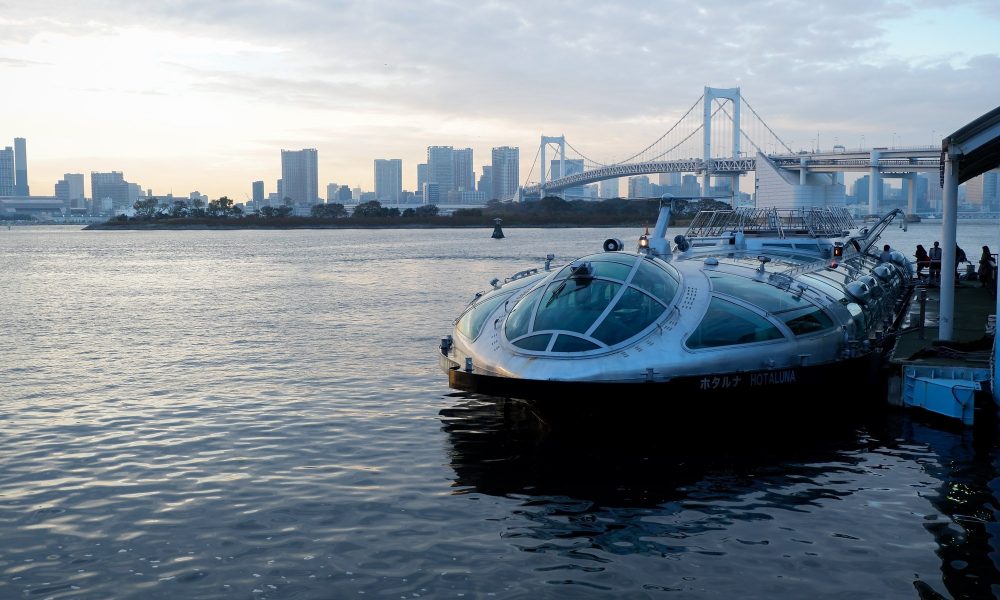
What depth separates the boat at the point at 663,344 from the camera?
13250mm

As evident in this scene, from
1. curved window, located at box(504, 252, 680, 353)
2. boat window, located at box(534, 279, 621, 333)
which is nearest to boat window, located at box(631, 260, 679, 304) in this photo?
curved window, located at box(504, 252, 680, 353)

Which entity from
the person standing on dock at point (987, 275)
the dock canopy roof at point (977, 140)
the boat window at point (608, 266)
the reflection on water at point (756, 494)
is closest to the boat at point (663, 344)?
the boat window at point (608, 266)

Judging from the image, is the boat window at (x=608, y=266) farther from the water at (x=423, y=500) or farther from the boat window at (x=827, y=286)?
the boat window at (x=827, y=286)

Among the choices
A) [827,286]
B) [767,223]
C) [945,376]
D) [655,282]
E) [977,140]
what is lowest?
[945,376]

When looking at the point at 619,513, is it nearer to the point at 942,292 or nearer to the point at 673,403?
the point at 673,403

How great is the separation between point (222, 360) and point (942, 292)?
16483 mm

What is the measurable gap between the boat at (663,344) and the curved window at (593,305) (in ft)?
0.07

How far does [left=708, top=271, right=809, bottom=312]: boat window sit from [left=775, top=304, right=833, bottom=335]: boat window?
0.12 metres

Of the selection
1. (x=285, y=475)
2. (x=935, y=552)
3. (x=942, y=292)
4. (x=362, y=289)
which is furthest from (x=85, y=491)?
(x=362, y=289)

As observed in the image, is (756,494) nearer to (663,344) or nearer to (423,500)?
(663,344)

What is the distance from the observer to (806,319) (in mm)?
16000

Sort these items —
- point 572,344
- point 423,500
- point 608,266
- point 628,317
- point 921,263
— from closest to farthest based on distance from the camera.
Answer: point 423,500, point 572,344, point 628,317, point 608,266, point 921,263

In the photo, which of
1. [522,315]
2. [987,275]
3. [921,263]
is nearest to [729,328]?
[522,315]

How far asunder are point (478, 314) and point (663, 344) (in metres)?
4.22
